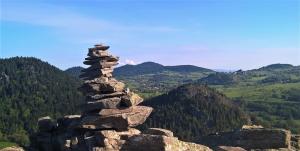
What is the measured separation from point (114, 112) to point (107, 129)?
6.56 feet

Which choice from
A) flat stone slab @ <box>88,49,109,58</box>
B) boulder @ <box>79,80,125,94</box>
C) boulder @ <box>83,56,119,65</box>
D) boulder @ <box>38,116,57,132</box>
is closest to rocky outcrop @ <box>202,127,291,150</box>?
boulder @ <box>79,80,125,94</box>

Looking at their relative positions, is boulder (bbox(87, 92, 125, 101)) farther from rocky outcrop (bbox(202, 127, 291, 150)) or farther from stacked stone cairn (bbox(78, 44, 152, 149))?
rocky outcrop (bbox(202, 127, 291, 150))

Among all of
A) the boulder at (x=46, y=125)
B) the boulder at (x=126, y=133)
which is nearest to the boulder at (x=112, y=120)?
the boulder at (x=126, y=133)

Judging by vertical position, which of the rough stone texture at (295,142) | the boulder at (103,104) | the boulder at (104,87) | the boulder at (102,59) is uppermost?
the boulder at (102,59)

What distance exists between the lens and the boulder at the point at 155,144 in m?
41.8

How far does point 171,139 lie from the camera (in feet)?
140

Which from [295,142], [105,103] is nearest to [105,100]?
[105,103]

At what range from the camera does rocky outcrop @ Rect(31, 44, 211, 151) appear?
145 ft

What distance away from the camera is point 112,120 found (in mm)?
51625

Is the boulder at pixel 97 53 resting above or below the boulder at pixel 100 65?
above

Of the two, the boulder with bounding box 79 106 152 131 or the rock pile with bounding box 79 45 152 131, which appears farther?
the rock pile with bounding box 79 45 152 131

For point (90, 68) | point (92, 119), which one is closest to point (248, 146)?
point (92, 119)

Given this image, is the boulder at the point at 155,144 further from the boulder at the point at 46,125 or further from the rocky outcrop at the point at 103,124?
the boulder at the point at 46,125

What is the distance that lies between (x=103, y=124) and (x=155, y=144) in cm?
1101
